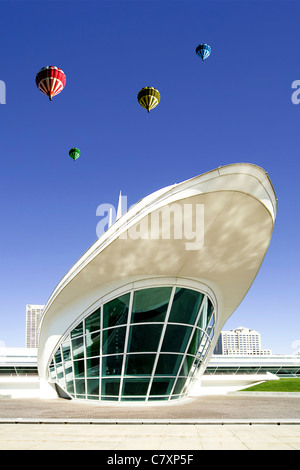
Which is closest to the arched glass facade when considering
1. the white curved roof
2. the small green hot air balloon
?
the white curved roof

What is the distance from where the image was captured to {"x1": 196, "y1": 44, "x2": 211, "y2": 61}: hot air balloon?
79.9ft

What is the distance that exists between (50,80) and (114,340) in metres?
14.1

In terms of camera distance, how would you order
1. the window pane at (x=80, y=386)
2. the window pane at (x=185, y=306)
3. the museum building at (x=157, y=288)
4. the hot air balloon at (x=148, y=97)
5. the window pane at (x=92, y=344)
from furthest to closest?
the hot air balloon at (x=148, y=97)
the window pane at (x=80, y=386)
the window pane at (x=185, y=306)
the window pane at (x=92, y=344)
the museum building at (x=157, y=288)

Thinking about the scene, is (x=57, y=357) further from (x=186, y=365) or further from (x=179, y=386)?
(x=186, y=365)

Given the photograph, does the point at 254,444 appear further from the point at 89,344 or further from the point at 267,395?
the point at 267,395

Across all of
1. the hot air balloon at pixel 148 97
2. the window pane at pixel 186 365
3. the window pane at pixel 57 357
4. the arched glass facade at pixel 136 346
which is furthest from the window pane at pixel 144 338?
the hot air balloon at pixel 148 97

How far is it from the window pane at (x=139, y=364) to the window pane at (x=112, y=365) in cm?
37

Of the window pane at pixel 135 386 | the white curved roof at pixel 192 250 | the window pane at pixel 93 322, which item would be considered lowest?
the window pane at pixel 135 386

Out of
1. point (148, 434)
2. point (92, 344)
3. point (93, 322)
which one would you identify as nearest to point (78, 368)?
point (92, 344)

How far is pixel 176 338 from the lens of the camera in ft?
56.7

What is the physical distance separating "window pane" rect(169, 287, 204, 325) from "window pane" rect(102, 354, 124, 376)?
3020mm

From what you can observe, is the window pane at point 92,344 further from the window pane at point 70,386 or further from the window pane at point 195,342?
the window pane at point 195,342

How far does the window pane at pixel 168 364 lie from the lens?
55.5 ft
